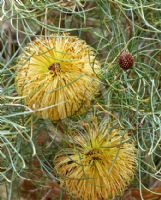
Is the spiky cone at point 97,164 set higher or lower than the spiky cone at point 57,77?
lower

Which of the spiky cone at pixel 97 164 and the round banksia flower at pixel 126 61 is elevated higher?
the round banksia flower at pixel 126 61

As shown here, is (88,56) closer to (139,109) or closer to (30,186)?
(139,109)

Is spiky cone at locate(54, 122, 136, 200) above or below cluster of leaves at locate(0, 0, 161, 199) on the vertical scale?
below
